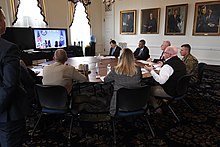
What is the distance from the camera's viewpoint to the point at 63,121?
286cm

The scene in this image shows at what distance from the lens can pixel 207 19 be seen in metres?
6.32

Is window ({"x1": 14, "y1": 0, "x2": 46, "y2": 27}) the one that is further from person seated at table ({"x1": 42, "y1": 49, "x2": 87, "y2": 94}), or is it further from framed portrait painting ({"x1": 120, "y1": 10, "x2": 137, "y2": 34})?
person seated at table ({"x1": 42, "y1": 49, "x2": 87, "y2": 94})

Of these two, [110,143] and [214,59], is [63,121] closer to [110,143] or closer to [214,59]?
[110,143]

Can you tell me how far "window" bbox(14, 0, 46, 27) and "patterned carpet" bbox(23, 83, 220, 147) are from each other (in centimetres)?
409

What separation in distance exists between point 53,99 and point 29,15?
5009 mm

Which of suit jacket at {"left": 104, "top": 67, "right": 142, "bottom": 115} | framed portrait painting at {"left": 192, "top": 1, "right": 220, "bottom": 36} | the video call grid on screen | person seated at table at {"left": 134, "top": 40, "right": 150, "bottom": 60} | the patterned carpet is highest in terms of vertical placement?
framed portrait painting at {"left": 192, "top": 1, "right": 220, "bottom": 36}

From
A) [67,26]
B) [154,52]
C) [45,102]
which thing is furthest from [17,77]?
[154,52]

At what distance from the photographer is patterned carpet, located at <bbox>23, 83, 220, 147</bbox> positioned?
2318 millimetres

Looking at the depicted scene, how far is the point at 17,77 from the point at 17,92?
0.12 metres

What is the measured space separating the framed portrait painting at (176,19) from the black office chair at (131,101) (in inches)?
219

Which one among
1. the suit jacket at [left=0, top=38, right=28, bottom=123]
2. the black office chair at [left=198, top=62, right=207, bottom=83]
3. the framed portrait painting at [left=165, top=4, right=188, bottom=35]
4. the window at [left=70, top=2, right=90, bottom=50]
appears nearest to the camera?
the suit jacket at [left=0, top=38, right=28, bottom=123]

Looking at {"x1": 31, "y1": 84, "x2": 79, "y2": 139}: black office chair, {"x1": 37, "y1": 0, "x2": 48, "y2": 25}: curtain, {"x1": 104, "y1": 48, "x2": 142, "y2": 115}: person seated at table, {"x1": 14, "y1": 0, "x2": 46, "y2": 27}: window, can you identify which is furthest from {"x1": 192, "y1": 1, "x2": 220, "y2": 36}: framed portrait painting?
{"x1": 31, "y1": 84, "x2": 79, "y2": 139}: black office chair

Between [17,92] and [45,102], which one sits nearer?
[17,92]

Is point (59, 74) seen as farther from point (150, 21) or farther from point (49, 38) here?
point (150, 21)
